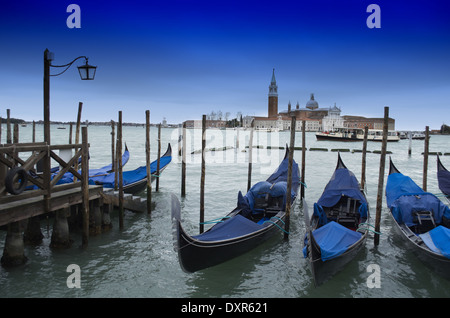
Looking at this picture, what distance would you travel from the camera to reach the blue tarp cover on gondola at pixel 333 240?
4.09 meters

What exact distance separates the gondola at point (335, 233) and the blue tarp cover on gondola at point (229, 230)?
0.85m

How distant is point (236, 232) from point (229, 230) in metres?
0.10

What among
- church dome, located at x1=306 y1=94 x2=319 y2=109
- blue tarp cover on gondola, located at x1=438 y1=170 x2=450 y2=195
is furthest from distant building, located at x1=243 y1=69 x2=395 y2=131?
blue tarp cover on gondola, located at x1=438 y1=170 x2=450 y2=195

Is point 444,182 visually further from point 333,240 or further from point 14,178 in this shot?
point 14,178

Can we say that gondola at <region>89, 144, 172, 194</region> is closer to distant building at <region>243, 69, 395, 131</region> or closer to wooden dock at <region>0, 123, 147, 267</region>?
wooden dock at <region>0, 123, 147, 267</region>

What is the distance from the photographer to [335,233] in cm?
465

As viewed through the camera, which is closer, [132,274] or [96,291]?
[96,291]

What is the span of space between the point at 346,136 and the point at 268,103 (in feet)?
194

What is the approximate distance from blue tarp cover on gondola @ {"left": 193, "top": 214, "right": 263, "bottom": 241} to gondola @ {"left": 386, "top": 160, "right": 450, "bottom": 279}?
2211 millimetres

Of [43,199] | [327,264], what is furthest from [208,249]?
[43,199]

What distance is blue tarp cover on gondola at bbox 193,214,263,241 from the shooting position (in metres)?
4.57
